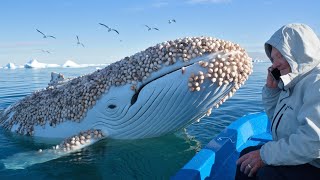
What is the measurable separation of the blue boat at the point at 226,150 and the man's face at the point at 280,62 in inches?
58.0

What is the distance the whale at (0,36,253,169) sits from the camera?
17.0 feet

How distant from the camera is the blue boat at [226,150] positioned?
4.04 m

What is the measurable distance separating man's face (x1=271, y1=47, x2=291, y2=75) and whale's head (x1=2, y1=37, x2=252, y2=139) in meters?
1.74

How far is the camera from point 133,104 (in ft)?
19.6

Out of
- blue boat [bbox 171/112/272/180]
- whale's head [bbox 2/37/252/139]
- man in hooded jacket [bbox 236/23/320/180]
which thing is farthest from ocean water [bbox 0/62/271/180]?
man in hooded jacket [bbox 236/23/320/180]

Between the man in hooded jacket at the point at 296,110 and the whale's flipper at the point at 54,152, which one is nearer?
the man in hooded jacket at the point at 296,110

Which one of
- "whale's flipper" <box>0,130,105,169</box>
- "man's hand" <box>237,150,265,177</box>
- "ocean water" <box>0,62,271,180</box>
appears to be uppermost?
"man's hand" <box>237,150,265,177</box>

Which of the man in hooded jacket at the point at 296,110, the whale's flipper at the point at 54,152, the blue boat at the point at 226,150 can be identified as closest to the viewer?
the man in hooded jacket at the point at 296,110

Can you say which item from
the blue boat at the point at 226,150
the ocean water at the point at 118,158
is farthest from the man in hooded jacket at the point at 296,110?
the ocean water at the point at 118,158

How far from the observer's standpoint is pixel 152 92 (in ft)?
18.6

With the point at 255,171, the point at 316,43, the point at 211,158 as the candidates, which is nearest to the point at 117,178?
the point at 211,158

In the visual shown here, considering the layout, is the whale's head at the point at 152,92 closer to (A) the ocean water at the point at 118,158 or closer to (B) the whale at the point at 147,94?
(B) the whale at the point at 147,94

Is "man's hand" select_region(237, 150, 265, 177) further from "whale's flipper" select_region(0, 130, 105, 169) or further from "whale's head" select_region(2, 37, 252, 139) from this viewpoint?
"whale's flipper" select_region(0, 130, 105, 169)

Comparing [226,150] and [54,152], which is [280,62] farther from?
[54,152]
